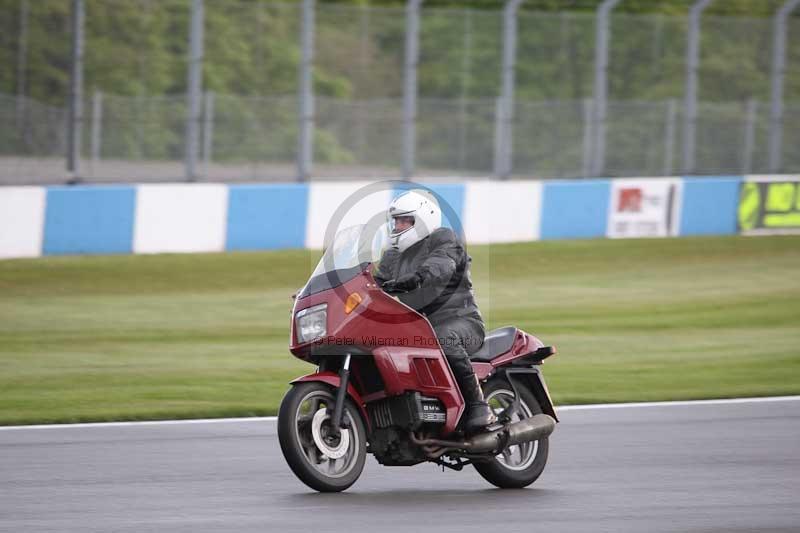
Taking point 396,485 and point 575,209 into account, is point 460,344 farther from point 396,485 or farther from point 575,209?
point 575,209

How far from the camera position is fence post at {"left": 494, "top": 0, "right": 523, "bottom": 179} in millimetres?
20531

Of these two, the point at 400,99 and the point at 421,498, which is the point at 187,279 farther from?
the point at 421,498

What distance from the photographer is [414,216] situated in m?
6.96

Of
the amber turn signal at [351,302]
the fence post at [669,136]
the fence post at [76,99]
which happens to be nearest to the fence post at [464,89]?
the fence post at [669,136]

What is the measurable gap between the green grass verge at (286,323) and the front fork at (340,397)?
3005 millimetres

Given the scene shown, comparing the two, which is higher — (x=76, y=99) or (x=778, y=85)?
(x=778, y=85)

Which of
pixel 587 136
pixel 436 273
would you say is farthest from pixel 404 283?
pixel 587 136

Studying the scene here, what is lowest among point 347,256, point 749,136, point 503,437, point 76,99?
point 503,437

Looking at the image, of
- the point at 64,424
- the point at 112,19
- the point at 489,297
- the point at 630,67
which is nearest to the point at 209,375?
the point at 64,424

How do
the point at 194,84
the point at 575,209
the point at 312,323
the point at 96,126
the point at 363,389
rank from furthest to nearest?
the point at 575,209, the point at 194,84, the point at 96,126, the point at 363,389, the point at 312,323

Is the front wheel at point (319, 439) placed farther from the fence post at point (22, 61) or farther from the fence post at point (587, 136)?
the fence post at point (587, 136)

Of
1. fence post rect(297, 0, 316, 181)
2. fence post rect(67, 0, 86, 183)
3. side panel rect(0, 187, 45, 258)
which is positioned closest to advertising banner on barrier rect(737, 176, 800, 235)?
fence post rect(297, 0, 316, 181)

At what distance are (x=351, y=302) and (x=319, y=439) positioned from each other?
0.69 m

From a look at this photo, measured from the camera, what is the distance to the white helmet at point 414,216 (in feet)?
22.8
